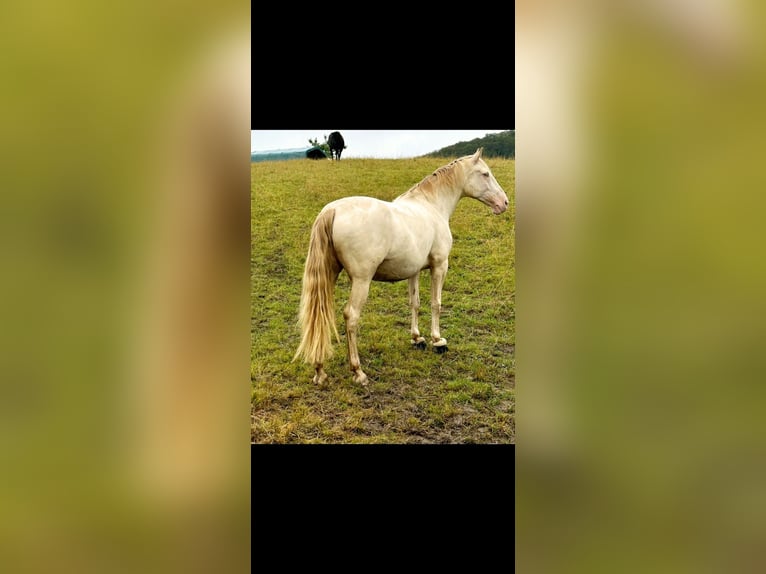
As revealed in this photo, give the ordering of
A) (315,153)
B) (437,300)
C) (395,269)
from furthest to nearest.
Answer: (315,153), (437,300), (395,269)

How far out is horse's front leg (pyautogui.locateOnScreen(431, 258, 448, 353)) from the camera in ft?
14.4

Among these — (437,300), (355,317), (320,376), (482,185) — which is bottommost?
(320,376)

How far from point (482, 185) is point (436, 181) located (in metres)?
0.45

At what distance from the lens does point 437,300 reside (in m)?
4.43

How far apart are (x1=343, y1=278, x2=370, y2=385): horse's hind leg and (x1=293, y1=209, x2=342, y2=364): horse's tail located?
0.16m

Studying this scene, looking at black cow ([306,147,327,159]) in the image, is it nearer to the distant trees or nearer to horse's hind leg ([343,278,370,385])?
the distant trees

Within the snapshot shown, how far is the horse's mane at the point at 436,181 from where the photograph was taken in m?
4.43

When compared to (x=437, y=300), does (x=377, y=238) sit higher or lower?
higher
